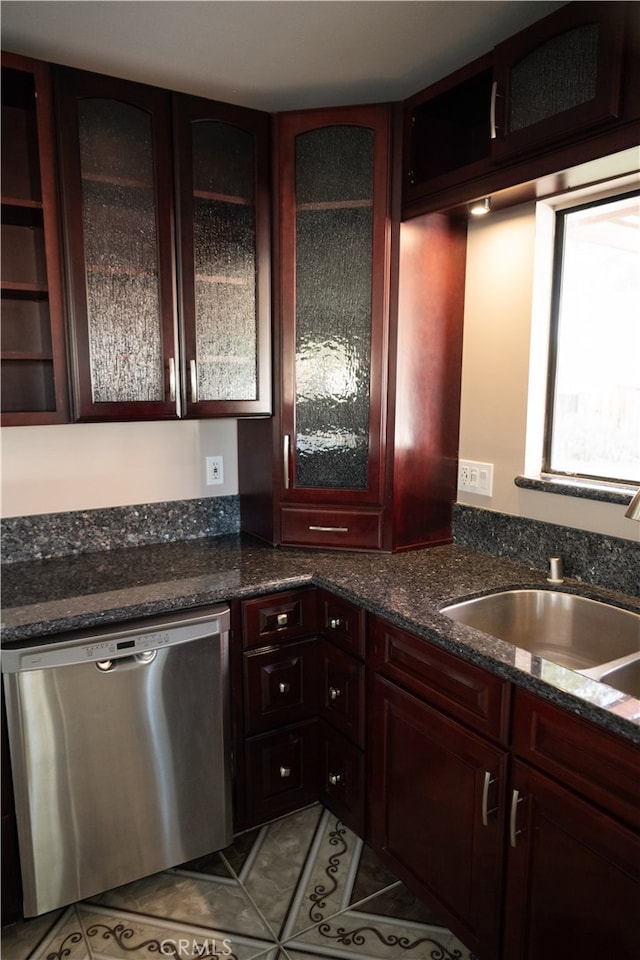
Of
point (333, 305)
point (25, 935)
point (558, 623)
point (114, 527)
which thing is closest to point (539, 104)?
point (333, 305)

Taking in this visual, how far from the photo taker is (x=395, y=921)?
1.77 m

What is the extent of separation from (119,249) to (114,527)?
954 millimetres

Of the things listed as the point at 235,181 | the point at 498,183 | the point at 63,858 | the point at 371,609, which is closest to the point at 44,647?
the point at 63,858

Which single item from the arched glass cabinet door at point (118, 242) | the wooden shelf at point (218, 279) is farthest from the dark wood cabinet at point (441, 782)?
the wooden shelf at point (218, 279)

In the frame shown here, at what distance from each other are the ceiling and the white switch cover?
1.23 metres

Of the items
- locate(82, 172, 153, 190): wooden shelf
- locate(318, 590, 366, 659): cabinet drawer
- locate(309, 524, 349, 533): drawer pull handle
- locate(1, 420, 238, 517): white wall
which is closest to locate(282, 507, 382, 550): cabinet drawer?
locate(309, 524, 349, 533): drawer pull handle

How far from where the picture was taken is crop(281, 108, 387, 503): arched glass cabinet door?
207 centimetres

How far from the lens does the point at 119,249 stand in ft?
6.28

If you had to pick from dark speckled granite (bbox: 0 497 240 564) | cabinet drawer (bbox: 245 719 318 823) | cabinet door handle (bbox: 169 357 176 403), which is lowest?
cabinet drawer (bbox: 245 719 318 823)

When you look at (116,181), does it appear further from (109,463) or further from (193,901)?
(193,901)

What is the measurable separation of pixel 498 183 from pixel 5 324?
59.4 inches

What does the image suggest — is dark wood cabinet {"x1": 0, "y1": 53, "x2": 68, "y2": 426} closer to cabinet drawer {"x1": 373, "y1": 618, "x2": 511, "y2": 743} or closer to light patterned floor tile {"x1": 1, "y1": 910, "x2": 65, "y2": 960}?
cabinet drawer {"x1": 373, "y1": 618, "x2": 511, "y2": 743}

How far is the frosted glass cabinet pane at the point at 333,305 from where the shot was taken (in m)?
2.08

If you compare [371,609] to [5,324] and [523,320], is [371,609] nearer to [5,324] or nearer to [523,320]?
[523,320]
